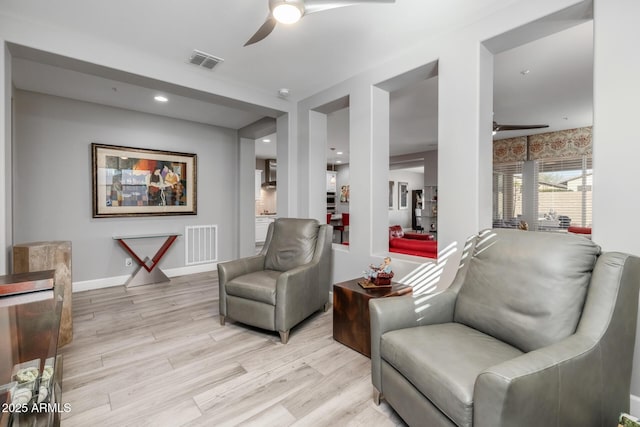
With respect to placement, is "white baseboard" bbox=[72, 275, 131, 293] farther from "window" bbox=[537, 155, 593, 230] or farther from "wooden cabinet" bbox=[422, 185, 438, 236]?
"window" bbox=[537, 155, 593, 230]

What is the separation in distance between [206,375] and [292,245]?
141 centimetres

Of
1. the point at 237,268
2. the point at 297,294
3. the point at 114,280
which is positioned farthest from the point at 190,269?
the point at 297,294

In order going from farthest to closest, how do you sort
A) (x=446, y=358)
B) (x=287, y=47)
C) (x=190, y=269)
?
(x=190, y=269), (x=287, y=47), (x=446, y=358)

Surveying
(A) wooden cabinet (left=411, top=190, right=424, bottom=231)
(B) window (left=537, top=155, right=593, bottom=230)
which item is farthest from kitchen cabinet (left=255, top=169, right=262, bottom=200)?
(B) window (left=537, top=155, right=593, bottom=230)

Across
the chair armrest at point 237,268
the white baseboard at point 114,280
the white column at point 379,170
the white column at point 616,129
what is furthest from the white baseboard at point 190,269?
the white column at point 616,129

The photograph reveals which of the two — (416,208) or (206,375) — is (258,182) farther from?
(206,375)

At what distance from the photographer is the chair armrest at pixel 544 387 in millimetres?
1008

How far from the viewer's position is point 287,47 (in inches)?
107

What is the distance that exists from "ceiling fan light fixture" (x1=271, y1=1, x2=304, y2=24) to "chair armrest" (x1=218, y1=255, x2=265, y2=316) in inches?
81.9

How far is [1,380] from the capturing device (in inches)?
39.3

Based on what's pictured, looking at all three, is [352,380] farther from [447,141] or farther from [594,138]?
[594,138]

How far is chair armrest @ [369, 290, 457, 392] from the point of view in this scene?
1620mm

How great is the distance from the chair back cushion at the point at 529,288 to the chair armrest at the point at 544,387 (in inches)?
6.6

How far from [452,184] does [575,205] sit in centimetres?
500
